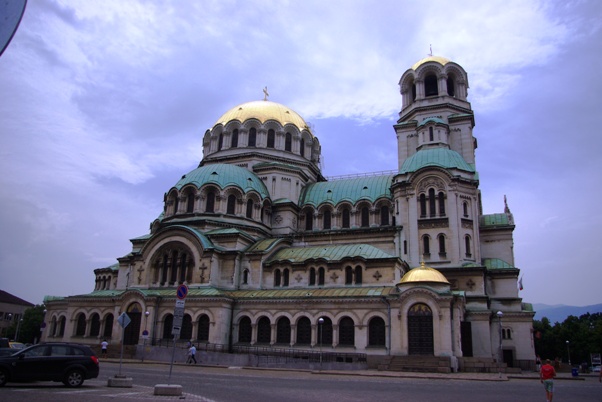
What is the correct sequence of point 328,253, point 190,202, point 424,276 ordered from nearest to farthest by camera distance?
1. point 424,276
2. point 328,253
3. point 190,202

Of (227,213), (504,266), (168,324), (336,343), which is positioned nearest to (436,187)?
(504,266)

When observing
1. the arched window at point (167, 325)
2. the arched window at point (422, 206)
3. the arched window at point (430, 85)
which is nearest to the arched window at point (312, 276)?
the arched window at point (422, 206)

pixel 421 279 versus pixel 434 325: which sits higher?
pixel 421 279

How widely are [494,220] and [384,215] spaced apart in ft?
33.8

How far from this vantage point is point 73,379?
648 inches

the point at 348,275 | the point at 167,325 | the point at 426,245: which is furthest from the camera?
the point at 426,245

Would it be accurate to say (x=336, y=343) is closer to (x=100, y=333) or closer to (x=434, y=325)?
(x=434, y=325)

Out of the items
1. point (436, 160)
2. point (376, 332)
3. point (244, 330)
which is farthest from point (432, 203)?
point (244, 330)

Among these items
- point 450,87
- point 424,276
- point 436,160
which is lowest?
point 424,276

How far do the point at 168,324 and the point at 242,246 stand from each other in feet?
29.5

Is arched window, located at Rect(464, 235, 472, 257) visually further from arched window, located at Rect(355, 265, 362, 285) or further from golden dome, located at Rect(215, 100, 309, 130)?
golden dome, located at Rect(215, 100, 309, 130)

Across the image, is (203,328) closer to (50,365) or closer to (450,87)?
(50,365)

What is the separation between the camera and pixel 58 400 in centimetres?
1234

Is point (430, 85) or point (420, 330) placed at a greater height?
point (430, 85)
